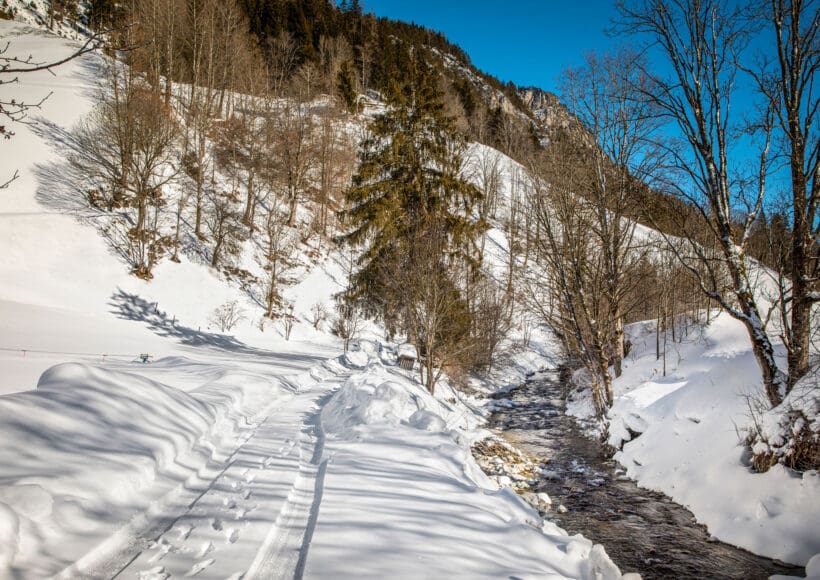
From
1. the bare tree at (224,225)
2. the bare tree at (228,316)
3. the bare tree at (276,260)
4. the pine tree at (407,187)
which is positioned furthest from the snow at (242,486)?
the bare tree at (224,225)

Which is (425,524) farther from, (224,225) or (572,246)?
(224,225)

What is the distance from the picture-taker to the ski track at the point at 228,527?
9.97 feet

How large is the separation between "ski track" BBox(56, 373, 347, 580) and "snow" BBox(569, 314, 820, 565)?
5.97m

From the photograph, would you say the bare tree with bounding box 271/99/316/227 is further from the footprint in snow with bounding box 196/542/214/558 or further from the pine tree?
the footprint in snow with bounding box 196/542/214/558

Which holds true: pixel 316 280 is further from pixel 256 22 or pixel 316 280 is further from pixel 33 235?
pixel 256 22

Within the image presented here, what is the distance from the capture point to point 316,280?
1057 inches

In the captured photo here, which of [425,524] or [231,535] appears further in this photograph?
[425,524]

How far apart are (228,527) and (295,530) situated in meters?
0.65

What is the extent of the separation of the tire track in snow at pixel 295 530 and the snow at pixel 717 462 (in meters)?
5.81

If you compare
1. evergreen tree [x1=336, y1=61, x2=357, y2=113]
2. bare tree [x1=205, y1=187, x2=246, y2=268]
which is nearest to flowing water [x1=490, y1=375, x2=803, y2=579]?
bare tree [x1=205, y1=187, x2=246, y2=268]

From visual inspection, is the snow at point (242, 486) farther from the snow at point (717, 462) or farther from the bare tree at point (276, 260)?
the bare tree at point (276, 260)

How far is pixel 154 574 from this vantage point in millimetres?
2967

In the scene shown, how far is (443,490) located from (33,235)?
22.8 m

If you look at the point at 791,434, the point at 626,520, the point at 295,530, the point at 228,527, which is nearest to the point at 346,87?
the point at 626,520
